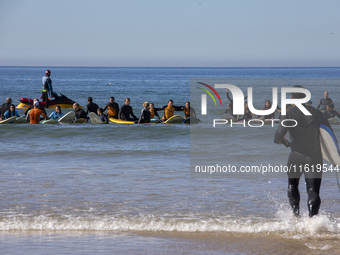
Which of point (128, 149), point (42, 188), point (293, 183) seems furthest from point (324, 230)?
point (128, 149)

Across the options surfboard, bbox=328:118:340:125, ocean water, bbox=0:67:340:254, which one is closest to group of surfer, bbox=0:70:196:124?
ocean water, bbox=0:67:340:254

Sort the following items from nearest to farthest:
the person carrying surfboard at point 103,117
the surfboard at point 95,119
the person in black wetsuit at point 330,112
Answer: the person in black wetsuit at point 330,112 → the surfboard at point 95,119 → the person carrying surfboard at point 103,117

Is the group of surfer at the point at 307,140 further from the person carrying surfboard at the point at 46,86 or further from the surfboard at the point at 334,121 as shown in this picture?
the person carrying surfboard at the point at 46,86

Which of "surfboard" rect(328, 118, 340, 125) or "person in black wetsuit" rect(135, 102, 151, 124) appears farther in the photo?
"surfboard" rect(328, 118, 340, 125)

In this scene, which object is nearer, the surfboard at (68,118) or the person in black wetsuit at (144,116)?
the person in black wetsuit at (144,116)

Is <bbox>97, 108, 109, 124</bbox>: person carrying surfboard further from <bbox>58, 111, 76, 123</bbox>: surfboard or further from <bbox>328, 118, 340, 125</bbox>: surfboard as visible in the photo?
<bbox>328, 118, 340, 125</bbox>: surfboard

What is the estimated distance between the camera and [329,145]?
4965mm

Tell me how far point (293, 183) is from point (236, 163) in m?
5.85

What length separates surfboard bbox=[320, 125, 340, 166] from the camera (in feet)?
16.1

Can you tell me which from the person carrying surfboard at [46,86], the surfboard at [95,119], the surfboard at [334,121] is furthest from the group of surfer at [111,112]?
the surfboard at [334,121]

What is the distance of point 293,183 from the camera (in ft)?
16.9

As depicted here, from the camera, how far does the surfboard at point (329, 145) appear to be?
4.92 metres

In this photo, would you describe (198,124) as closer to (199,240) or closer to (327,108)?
(327,108)

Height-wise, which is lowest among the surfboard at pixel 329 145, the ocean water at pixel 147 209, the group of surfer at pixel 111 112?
the ocean water at pixel 147 209
